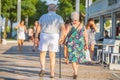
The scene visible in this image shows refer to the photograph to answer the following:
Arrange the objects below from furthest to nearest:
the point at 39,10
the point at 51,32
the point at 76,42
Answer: the point at 39,10 → the point at 76,42 → the point at 51,32

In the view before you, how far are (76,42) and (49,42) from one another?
72 centimetres

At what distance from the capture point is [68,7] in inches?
2734

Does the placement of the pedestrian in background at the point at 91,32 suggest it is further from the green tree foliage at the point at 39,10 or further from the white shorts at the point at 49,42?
the green tree foliage at the point at 39,10

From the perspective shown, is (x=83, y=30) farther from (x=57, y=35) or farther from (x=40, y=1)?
(x=40, y=1)

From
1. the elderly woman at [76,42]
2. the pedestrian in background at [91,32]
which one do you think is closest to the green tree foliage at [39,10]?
the pedestrian in background at [91,32]

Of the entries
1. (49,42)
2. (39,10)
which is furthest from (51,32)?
(39,10)

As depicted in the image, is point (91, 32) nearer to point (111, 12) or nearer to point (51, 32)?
point (51, 32)

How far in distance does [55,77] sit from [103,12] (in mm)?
15020

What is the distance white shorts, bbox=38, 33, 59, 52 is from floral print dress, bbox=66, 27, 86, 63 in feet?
1.13

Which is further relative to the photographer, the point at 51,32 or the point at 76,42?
the point at 76,42

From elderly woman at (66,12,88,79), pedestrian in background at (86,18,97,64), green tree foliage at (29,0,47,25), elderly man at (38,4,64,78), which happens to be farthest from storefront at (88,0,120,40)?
green tree foliage at (29,0,47,25)

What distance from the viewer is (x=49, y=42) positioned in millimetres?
12031

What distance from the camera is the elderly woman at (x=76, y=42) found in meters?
12.0

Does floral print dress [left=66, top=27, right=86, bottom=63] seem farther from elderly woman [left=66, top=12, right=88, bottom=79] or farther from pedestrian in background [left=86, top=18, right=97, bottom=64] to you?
pedestrian in background [left=86, top=18, right=97, bottom=64]
